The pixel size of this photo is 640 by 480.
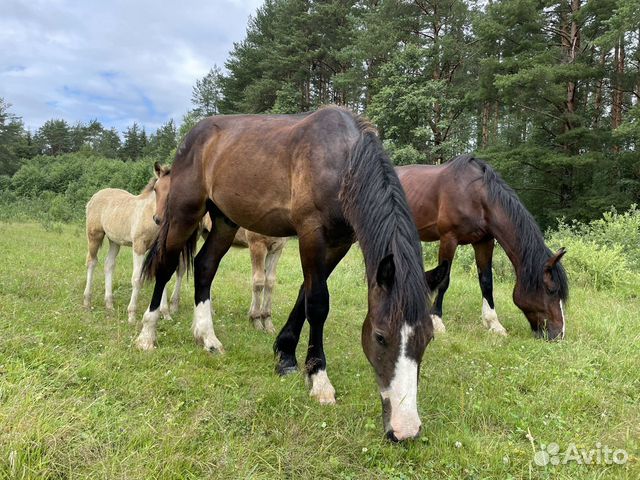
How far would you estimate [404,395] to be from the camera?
84.0 inches

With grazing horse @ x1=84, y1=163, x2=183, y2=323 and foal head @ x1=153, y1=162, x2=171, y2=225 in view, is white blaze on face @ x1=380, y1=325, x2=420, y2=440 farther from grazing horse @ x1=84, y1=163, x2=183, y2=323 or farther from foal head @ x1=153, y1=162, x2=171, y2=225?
grazing horse @ x1=84, y1=163, x2=183, y2=323

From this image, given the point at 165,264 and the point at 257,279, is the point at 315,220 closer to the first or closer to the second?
the point at 165,264

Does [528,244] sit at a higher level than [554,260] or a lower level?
higher

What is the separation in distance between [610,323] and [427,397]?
11.0 feet

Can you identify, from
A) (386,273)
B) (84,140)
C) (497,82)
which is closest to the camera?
(386,273)

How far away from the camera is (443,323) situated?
5211 mm

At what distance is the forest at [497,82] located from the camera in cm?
1511

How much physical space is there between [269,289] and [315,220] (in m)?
2.55

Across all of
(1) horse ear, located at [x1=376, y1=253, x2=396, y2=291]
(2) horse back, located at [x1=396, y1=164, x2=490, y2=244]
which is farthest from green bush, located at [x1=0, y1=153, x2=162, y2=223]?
(1) horse ear, located at [x1=376, y1=253, x2=396, y2=291]

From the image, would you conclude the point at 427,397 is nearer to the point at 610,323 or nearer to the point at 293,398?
the point at 293,398

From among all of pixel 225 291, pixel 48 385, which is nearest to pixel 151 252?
pixel 48 385

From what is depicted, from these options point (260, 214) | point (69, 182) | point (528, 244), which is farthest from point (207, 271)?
point (69, 182)

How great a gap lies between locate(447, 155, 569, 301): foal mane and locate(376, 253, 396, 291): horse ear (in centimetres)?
295

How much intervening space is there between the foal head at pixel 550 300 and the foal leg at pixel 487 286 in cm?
49
